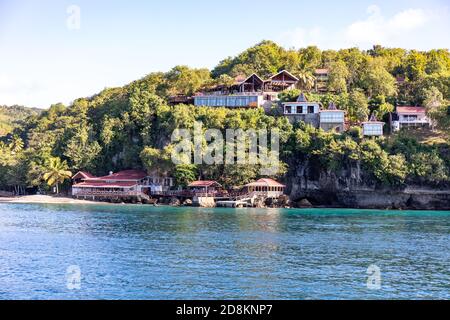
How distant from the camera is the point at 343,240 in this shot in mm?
40469

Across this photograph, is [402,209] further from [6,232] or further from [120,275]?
[120,275]

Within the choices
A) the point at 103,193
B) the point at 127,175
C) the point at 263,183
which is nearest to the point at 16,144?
the point at 103,193

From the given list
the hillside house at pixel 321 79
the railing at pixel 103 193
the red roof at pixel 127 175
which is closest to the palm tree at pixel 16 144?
the railing at pixel 103 193

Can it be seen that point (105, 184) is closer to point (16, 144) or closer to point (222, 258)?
point (16, 144)

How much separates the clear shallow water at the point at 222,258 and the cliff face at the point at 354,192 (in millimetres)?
20496

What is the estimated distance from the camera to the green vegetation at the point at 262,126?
75688 millimetres

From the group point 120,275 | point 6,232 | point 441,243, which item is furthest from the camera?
point 6,232

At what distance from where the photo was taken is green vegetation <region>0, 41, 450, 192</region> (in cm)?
7569

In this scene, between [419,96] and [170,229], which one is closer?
[170,229]

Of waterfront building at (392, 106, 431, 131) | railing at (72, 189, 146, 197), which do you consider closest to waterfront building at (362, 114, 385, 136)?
waterfront building at (392, 106, 431, 131)

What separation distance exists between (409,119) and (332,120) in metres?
11.2

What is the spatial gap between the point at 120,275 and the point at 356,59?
275ft

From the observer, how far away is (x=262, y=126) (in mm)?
82312
